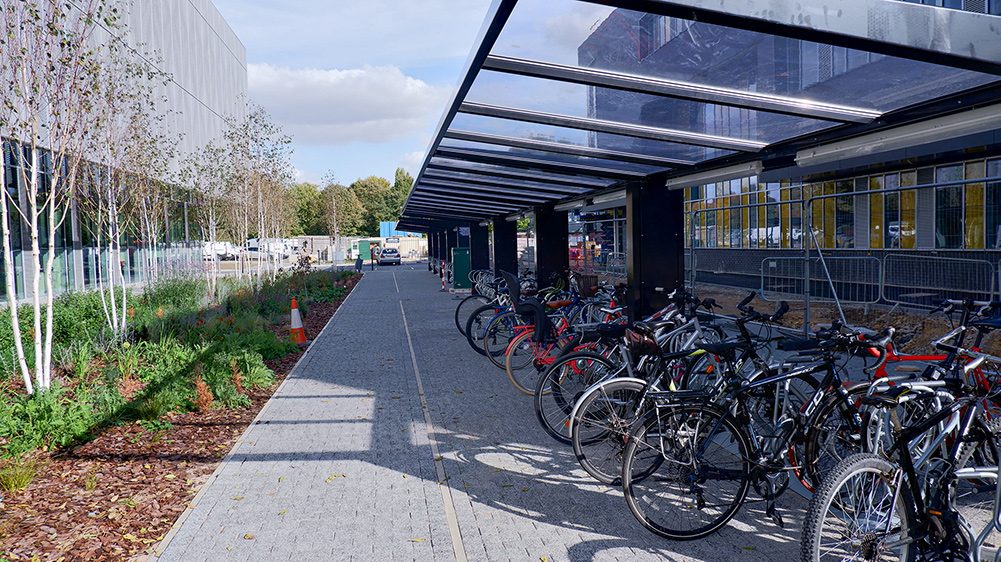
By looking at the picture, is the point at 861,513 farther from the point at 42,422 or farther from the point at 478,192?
the point at 478,192

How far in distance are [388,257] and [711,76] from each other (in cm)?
4613

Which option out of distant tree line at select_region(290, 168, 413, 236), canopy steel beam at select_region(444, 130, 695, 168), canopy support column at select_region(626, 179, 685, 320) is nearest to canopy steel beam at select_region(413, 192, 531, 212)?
canopy support column at select_region(626, 179, 685, 320)

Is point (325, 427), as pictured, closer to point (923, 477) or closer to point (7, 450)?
point (7, 450)

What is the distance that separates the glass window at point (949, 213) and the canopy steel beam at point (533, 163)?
26.8 ft

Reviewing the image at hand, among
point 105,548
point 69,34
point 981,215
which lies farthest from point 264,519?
point 981,215

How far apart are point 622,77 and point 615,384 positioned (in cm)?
→ 203

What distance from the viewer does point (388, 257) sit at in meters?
49.6

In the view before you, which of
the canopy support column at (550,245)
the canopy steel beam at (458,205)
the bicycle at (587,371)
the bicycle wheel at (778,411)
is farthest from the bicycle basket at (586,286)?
the bicycle wheel at (778,411)

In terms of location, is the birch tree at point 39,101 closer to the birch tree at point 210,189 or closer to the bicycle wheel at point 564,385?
the bicycle wheel at point 564,385

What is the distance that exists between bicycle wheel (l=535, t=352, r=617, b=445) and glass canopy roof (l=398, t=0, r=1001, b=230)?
6.62ft

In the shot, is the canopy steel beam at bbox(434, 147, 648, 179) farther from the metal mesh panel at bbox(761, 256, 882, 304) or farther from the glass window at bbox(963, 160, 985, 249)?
the glass window at bbox(963, 160, 985, 249)

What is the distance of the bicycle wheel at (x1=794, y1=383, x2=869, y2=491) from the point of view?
363cm

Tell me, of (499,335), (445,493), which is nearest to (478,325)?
(499,335)

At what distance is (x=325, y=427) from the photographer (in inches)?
237
